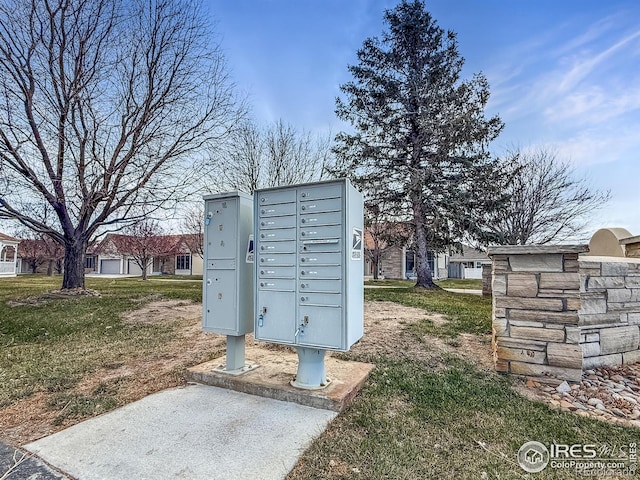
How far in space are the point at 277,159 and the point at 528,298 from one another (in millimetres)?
9120

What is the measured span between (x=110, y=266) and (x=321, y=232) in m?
39.7

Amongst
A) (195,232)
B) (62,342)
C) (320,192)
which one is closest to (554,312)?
(320,192)

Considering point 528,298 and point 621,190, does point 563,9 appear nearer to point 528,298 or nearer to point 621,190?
point 528,298

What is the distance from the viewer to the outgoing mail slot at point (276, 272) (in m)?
2.94

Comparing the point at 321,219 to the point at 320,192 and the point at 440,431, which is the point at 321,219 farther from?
the point at 440,431

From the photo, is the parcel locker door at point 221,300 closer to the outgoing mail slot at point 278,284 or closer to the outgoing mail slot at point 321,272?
the outgoing mail slot at point 278,284

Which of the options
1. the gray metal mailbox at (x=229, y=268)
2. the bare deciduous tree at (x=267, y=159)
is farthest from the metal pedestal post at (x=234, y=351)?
the bare deciduous tree at (x=267, y=159)

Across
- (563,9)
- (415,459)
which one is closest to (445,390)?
(415,459)

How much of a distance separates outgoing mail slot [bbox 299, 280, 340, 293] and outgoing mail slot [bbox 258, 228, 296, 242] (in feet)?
1.32

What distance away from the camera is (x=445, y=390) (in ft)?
10.3

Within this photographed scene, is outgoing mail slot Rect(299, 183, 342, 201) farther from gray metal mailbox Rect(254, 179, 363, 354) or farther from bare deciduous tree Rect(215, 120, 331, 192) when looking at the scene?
bare deciduous tree Rect(215, 120, 331, 192)

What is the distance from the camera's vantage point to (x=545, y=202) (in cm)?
1339

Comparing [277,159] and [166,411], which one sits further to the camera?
[277,159]

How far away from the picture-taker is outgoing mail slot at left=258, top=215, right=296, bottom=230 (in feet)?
9.63
